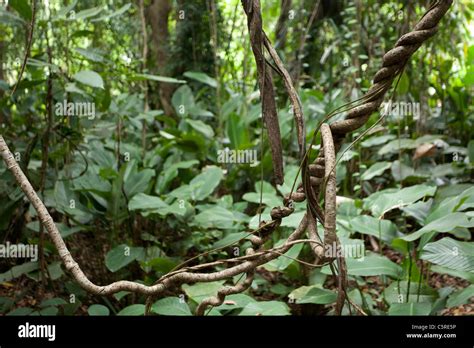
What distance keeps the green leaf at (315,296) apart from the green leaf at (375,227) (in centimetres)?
19

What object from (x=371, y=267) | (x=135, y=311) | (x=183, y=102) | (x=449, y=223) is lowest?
(x=135, y=311)

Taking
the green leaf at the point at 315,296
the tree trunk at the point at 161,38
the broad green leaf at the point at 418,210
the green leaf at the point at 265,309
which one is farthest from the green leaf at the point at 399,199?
the tree trunk at the point at 161,38

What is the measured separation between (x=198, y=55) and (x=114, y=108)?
128 cm

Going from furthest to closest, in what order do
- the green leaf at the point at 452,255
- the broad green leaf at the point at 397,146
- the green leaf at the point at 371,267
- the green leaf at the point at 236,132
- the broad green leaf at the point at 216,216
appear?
the green leaf at the point at 236,132 < the broad green leaf at the point at 397,146 < the broad green leaf at the point at 216,216 < the green leaf at the point at 371,267 < the green leaf at the point at 452,255

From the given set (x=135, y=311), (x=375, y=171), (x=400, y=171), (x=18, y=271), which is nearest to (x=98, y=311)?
(x=135, y=311)

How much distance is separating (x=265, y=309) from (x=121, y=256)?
496 mm

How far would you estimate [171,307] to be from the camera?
146 cm

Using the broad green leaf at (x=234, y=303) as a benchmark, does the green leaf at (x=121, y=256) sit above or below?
above

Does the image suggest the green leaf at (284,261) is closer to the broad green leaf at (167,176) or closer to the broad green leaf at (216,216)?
the broad green leaf at (216,216)

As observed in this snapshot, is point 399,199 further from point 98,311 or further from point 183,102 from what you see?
point 183,102

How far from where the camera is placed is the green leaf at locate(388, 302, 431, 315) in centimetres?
Answer: 133

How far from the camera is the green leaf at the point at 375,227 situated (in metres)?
1.55
